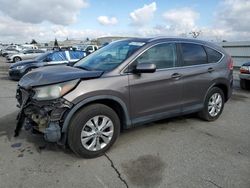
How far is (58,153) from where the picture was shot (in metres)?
4.05

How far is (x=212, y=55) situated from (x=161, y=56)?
1.52 meters

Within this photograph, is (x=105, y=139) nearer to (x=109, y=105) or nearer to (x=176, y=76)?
(x=109, y=105)

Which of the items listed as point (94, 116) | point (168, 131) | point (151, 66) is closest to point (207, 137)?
point (168, 131)

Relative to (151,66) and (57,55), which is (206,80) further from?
(57,55)

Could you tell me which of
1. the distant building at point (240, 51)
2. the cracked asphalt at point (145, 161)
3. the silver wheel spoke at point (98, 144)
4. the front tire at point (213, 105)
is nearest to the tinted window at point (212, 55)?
the front tire at point (213, 105)

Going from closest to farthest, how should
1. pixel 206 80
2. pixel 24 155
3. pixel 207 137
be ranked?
pixel 24 155, pixel 207 137, pixel 206 80

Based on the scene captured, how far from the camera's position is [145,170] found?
3.57m

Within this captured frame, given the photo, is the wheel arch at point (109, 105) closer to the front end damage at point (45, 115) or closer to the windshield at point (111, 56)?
the front end damage at point (45, 115)

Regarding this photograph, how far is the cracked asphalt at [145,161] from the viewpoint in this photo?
330 cm

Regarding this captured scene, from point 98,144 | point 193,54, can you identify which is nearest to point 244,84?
point 193,54

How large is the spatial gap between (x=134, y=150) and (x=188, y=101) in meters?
1.58

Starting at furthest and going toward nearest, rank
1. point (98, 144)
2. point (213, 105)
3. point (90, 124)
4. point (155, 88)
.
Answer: point (213, 105) < point (155, 88) < point (98, 144) < point (90, 124)

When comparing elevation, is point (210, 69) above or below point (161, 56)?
below

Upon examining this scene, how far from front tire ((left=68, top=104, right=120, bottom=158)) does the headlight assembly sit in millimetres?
363
